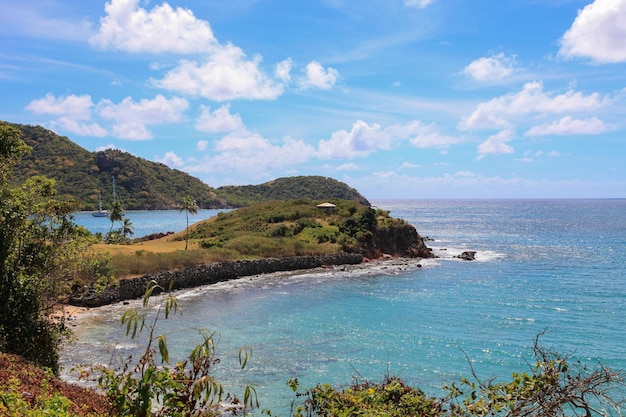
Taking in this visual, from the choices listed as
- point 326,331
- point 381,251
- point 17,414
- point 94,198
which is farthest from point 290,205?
point 94,198

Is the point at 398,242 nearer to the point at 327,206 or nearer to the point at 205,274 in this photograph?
the point at 327,206

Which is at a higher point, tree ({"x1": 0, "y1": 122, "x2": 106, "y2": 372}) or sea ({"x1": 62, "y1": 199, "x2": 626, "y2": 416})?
tree ({"x1": 0, "y1": 122, "x2": 106, "y2": 372})

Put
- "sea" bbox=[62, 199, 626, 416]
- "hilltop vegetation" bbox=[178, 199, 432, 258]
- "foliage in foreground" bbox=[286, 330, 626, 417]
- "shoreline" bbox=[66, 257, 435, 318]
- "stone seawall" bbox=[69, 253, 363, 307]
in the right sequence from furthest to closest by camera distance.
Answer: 1. "hilltop vegetation" bbox=[178, 199, 432, 258]
2. "shoreline" bbox=[66, 257, 435, 318]
3. "stone seawall" bbox=[69, 253, 363, 307]
4. "sea" bbox=[62, 199, 626, 416]
5. "foliage in foreground" bbox=[286, 330, 626, 417]

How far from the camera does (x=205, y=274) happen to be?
157ft

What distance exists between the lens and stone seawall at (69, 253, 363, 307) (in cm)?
3648

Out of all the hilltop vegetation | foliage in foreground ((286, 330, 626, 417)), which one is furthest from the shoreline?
foliage in foreground ((286, 330, 626, 417))

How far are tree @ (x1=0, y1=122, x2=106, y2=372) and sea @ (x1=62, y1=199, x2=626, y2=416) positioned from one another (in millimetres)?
2811

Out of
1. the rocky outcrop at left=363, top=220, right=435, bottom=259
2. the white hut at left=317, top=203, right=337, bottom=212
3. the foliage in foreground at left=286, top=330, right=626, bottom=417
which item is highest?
the white hut at left=317, top=203, right=337, bottom=212

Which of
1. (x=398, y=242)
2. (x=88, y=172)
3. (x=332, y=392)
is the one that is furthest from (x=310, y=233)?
(x=88, y=172)

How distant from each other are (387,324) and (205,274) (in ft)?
74.9

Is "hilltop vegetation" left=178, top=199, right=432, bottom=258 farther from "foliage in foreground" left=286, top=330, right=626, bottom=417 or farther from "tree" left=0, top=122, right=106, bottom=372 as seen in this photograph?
"foliage in foreground" left=286, top=330, right=626, bottom=417

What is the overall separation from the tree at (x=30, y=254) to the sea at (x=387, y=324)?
2.81 metres

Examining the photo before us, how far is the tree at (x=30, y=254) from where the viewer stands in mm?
15484

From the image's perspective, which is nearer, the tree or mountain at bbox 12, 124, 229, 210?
the tree
